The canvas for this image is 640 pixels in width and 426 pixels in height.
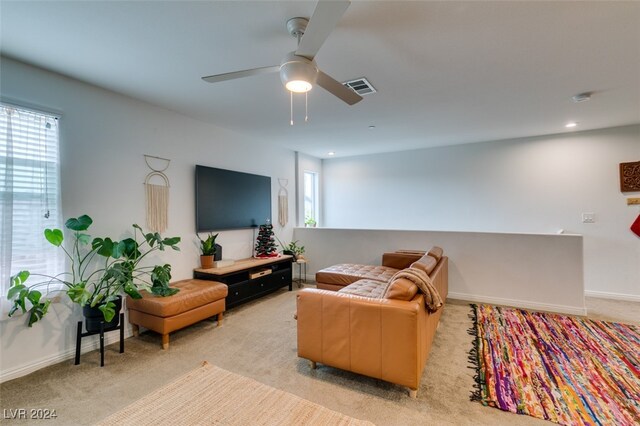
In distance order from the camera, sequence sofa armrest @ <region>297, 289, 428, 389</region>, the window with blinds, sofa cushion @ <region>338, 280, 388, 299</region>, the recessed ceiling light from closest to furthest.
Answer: sofa armrest @ <region>297, 289, 428, 389</region>
the window with blinds
sofa cushion @ <region>338, 280, 388, 299</region>
the recessed ceiling light

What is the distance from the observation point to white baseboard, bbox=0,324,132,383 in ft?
7.42

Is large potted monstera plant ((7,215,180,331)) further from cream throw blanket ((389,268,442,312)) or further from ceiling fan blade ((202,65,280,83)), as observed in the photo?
cream throw blanket ((389,268,442,312))

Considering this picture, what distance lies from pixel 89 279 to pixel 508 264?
5.06 meters

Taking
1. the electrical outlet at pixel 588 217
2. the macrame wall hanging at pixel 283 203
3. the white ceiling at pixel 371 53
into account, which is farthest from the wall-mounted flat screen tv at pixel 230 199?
the electrical outlet at pixel 588 217

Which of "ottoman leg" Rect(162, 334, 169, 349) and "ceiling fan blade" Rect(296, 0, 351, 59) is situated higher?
"ceiling fan blade" Rect(296, 0, 351, 59)

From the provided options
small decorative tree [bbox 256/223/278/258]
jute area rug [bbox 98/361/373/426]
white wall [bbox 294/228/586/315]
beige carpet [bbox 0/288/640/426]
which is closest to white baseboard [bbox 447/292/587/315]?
white wall [bbox 294/228/586/315]

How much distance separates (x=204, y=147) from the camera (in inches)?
155

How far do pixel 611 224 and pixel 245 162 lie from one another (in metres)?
5.78

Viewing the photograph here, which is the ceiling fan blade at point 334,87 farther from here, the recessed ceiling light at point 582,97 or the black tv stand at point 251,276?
the recessed ceiling light at point 582,97

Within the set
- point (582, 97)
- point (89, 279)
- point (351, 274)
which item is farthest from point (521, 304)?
point (89, 279)

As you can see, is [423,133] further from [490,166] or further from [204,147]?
[204,147]

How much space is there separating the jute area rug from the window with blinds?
4.89 feet

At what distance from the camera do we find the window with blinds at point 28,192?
7.46ft

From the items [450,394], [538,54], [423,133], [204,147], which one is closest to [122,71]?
[204,147]
